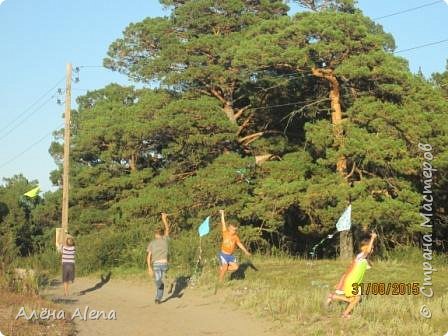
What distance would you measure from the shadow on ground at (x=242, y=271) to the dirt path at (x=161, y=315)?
1.51 metres

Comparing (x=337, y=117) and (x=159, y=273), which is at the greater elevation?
(x=337, y=117)

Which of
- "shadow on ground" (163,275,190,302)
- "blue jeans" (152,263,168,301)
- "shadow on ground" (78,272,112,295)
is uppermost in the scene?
"blue jeans" (152,263,168,301)

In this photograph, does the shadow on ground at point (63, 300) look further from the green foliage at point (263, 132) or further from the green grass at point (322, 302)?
the green grass at point (322, 302)

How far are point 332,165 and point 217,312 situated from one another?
43.9 ft

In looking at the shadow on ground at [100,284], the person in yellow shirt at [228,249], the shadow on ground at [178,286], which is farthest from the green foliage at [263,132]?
the person in yellow shirt at [228,249]

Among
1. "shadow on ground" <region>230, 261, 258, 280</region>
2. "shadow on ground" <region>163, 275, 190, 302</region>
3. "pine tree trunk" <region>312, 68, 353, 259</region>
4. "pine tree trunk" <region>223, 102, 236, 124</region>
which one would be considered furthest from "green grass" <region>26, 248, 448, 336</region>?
"pine tree trunk" <region>223, 102, 236, 124</region>

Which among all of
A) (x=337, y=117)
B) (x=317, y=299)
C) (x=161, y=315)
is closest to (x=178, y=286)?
(x=161, y=315)

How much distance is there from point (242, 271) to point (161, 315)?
5716mm

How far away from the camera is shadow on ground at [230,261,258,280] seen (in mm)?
17044

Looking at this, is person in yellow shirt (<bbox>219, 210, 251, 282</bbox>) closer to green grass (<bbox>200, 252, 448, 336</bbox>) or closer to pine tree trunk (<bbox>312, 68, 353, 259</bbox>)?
green grass (<bbox>200, 252, 448, 336</bbox>)

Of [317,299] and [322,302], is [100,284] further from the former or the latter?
[322,302]

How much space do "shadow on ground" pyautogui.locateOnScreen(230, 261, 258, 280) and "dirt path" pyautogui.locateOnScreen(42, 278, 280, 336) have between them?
1.51 metres
